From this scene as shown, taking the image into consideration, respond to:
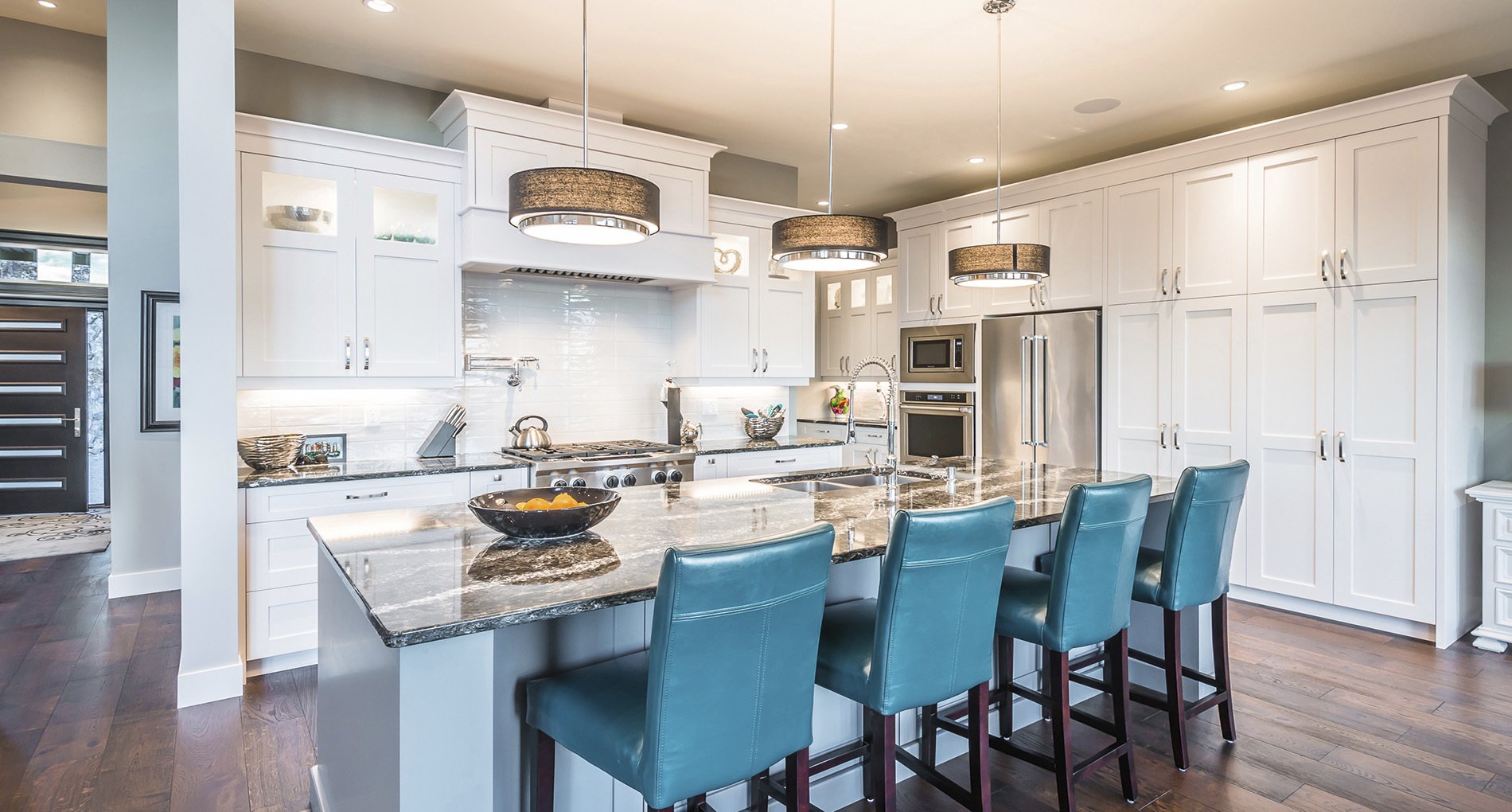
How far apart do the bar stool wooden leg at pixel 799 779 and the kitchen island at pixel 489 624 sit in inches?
17.4

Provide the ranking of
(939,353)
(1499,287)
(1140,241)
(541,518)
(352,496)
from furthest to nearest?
(939,353) < (1140,241) < (1499,287) < (352,496) < (541,518)

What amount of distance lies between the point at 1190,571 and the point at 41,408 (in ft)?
30.0

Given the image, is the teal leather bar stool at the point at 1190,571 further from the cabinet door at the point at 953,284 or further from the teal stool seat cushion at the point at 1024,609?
the cabinet door at the point at 953,284

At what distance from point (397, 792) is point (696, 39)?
331cm

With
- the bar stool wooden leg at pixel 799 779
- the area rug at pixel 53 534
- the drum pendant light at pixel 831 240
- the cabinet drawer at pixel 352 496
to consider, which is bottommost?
the area rug at pixel 53 534

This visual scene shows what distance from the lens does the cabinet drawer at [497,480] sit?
3758 millimetres

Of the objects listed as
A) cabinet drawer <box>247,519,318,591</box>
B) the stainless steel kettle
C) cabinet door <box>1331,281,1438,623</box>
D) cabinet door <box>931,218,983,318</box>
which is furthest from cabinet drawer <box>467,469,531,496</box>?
cabinet door <box>1331,281,1438,623</box>

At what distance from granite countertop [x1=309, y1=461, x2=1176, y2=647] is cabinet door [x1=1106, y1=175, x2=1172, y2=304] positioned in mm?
2118

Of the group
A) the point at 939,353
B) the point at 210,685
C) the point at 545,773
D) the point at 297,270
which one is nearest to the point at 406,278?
the point at 297,270

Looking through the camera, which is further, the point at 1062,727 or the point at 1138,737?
the point at 1138,737

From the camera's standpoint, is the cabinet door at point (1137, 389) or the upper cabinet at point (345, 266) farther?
the cabinet door at point (1137, 389)

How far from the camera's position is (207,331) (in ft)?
9.55

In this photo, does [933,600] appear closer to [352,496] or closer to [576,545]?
[576,545]

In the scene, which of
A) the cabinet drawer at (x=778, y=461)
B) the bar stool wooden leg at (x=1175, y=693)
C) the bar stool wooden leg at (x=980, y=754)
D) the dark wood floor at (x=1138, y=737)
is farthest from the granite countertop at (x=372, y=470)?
the bar stool wooden leg at (x=1175, y=693)
